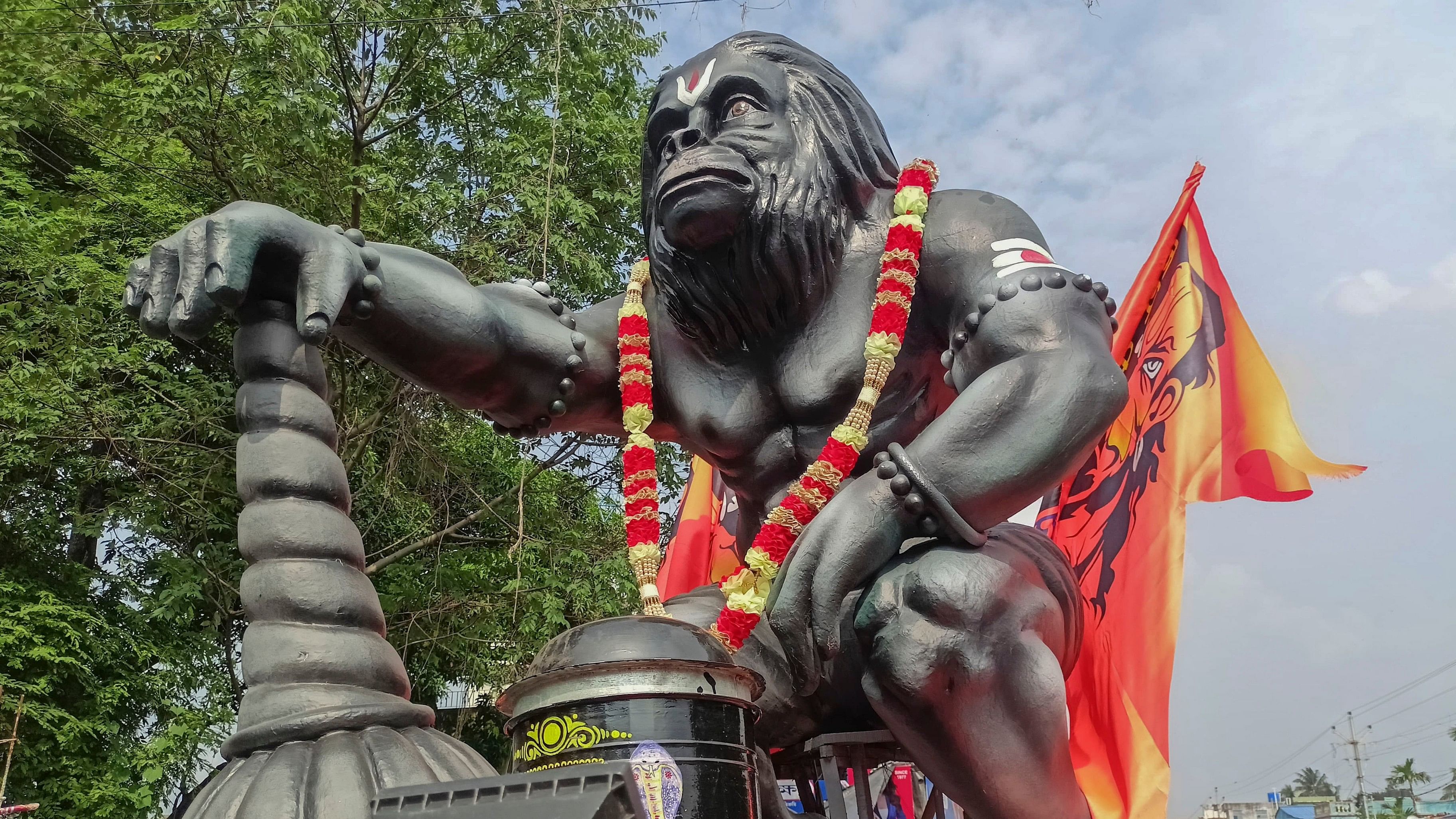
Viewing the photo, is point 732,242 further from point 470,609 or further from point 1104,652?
point 470,609

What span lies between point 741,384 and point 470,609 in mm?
6419

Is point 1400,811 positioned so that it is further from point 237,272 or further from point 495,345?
point 237,272

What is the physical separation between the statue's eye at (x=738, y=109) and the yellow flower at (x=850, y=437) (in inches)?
22.8

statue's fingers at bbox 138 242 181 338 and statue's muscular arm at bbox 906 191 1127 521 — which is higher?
statue's fingers at bbox 138 242 181 338

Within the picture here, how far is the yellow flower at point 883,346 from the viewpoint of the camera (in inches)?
76.8

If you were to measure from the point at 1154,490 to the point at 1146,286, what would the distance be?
1.01 m

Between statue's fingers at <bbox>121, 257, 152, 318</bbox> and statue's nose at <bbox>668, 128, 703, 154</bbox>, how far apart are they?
0.85 m

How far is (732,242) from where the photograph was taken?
202 cm

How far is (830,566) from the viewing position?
5.60 feet

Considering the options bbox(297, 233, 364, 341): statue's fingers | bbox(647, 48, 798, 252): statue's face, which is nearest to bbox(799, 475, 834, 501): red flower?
bbox(647, 48, 798, 252): statue's face

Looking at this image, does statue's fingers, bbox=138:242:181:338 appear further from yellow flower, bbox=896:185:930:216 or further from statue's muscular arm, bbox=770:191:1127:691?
yellow flower, bbox=896:185:930:216

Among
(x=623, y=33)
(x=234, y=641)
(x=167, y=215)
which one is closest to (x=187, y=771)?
(x=234, y=641)

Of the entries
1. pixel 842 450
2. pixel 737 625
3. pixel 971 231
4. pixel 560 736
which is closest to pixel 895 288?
pixel 971 231

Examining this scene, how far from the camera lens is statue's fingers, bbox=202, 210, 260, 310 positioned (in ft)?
5.46
